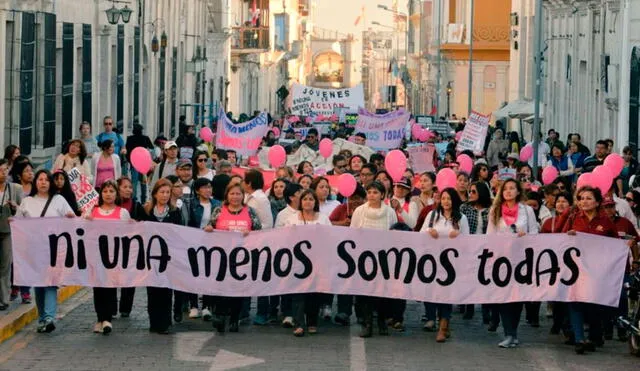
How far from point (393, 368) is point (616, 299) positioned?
7.79 ft

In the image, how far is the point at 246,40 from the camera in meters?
79.6

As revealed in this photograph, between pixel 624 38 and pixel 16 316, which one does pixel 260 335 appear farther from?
pixel 624 38

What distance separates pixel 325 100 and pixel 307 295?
34013 mm

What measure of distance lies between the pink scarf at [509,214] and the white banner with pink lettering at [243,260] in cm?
61

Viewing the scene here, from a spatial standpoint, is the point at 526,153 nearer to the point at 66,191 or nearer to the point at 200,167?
the point at 200,167

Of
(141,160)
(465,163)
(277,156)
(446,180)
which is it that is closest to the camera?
(446,180)

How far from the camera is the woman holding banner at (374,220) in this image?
16.6 m

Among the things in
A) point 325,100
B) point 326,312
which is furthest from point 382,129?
point 326,312

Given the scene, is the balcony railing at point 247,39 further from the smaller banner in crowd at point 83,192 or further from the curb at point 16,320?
the curb at point 16,320

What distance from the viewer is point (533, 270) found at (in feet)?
53.5

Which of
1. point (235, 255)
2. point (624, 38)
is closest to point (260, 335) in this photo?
point (235, 255)

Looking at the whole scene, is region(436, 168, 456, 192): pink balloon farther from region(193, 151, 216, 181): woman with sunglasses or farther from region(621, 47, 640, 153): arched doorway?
region(621, 47, 640, 153): arched doorway

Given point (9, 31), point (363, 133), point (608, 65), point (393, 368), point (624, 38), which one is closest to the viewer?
point (393, 368)

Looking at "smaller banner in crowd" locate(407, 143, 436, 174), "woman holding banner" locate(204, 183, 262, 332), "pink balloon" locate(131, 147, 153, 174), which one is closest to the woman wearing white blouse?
"woman holding banner" locate(204, 183, 262, 332)
